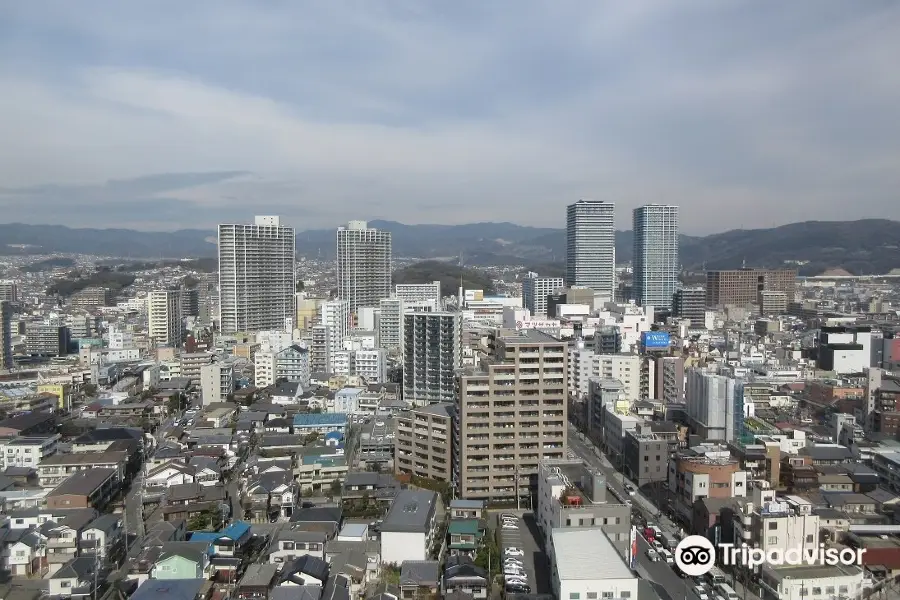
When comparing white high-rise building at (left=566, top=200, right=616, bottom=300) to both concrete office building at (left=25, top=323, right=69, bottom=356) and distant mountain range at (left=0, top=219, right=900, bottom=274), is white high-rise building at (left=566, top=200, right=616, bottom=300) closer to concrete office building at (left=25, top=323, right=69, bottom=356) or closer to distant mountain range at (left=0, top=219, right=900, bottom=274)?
distant mountain range at (left=0, top=219, right=900, bottom=274)

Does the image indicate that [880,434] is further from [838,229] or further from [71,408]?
[838,229]

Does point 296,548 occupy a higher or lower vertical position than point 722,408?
lower

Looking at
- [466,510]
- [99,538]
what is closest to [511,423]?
[466,510]

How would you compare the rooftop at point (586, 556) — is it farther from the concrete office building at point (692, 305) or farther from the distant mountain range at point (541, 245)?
the distant mountain range at point (541, 245)

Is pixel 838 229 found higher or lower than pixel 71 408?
higher

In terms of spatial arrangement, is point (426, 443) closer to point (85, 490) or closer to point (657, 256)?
point (85, 490)

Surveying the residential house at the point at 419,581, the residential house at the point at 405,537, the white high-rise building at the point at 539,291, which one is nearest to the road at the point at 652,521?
the residential house at the point at 419,581

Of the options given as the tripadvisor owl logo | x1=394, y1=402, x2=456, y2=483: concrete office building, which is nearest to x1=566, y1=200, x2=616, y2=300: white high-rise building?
x1=394, y1=402, x2=456, y2=483: concrete office building

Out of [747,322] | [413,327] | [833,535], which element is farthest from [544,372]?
[747,322]
